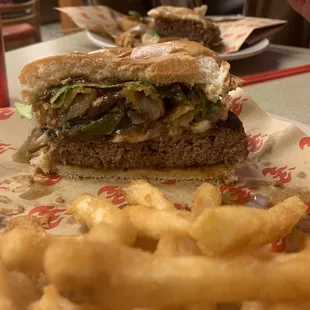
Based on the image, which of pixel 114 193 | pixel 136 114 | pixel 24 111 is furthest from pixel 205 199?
pixel 24 111

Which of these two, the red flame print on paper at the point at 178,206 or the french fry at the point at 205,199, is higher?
the french fry at the point at 205,199

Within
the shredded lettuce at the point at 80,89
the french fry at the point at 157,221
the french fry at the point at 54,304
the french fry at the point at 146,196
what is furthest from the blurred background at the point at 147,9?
the french fry at the point at 54,304

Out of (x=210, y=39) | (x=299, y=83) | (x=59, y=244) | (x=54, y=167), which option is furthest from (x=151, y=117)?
(x=210, y=39)

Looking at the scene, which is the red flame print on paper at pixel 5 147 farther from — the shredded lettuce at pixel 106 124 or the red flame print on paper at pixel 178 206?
the red flame print on paper at pixel 178 206

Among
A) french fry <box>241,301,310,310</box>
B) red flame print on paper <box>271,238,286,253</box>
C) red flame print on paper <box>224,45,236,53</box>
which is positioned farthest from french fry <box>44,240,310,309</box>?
red flame print on paper <box>224,45,236,53</box>

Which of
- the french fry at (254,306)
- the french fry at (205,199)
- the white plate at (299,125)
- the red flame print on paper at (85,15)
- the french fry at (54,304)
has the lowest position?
the white plate at (299,125)
